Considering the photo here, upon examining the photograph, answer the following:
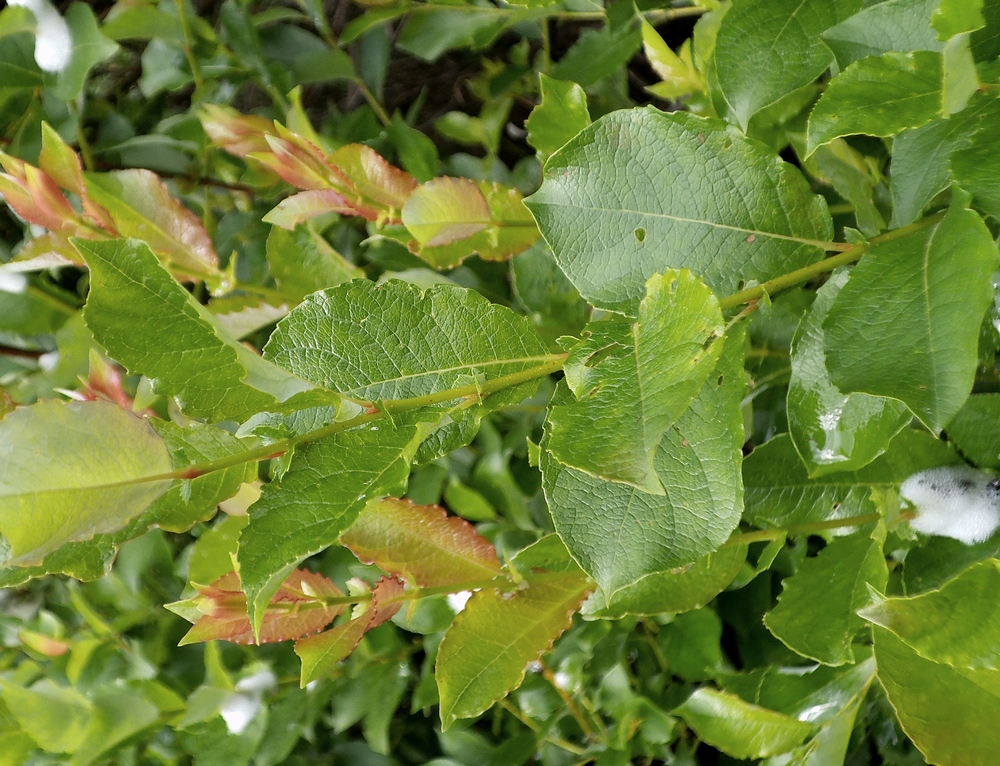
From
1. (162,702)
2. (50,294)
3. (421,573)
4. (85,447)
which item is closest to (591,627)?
(421,573)

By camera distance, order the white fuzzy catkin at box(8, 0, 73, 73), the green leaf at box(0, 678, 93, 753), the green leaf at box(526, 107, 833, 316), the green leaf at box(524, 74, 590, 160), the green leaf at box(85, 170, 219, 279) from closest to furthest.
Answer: the green leaf at box(526, 107, 833, 316), the green leaf at box(524, 74, 590, 160), the green leaf at box(85, 170, 219, 279), the green leaf at box(0, 678, 93, 753), the white fuzzy catkin at box(8, 0, 73, 73)

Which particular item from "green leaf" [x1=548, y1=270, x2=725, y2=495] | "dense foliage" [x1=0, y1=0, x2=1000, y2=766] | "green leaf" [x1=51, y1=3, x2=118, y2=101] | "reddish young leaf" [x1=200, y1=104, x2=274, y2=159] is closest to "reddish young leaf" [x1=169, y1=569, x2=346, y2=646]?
"dense foliage" [x1=0, y1=0, x2=1000, y2=766]

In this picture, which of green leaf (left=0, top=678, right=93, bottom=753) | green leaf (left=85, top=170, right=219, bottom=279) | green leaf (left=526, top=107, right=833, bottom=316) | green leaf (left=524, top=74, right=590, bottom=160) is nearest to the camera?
green leaf (left=526, top=107, right=833, bottom=316)

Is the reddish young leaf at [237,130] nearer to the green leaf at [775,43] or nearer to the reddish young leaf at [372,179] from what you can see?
the reddish young leaf at [372,179]

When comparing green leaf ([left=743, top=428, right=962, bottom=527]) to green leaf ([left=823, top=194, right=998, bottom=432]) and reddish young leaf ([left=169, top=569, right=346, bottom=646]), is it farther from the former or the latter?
reddish young leaf ([left=169, top=569, right=346, bottom=646])

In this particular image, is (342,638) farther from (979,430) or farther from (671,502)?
(979,430)

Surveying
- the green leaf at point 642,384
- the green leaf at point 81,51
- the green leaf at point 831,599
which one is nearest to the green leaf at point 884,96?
the green leaf at point 642,384

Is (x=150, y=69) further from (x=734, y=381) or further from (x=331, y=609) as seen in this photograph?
(x=734, y=381)

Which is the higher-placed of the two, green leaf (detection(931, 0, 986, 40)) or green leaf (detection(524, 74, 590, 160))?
green leaf (detection(931, 0, 986, 40))

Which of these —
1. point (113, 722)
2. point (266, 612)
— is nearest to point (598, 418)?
point (266, 612)
